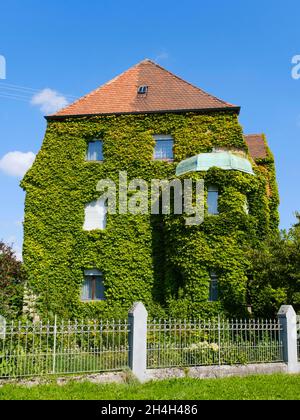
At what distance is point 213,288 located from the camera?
794 inches

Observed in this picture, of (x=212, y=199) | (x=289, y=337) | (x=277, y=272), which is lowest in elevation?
(x=289, y=337)

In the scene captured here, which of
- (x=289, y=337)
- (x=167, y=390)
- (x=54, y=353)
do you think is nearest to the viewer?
(x=167, y=390)

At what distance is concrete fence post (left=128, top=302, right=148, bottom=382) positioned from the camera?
1174 cm

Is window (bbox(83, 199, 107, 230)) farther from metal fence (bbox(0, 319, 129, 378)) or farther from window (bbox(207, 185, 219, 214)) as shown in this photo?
metal fence (bbox(0, 319, 129, 378))

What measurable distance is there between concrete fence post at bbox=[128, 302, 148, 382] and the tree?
3.47m

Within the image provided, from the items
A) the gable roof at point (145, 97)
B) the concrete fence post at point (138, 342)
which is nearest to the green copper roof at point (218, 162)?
the gable roof at point (145, 97)

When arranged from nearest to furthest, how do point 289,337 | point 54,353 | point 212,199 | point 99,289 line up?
1. point 54,353
2. point 289,337
3. point 212,199
4. point 99,289

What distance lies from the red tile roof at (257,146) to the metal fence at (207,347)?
14.4 m

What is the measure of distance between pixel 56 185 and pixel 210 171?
7.96 meters

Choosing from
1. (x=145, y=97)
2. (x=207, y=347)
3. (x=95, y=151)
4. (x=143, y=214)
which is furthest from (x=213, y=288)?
(x=145, y=97)

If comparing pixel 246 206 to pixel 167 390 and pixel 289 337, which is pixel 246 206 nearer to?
pixel 289 337

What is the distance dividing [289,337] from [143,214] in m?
10.3

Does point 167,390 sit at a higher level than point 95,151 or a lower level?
lower

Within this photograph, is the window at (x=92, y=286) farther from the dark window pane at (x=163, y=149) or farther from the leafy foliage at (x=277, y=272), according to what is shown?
the leafy foliage at (x=277, y=272)
